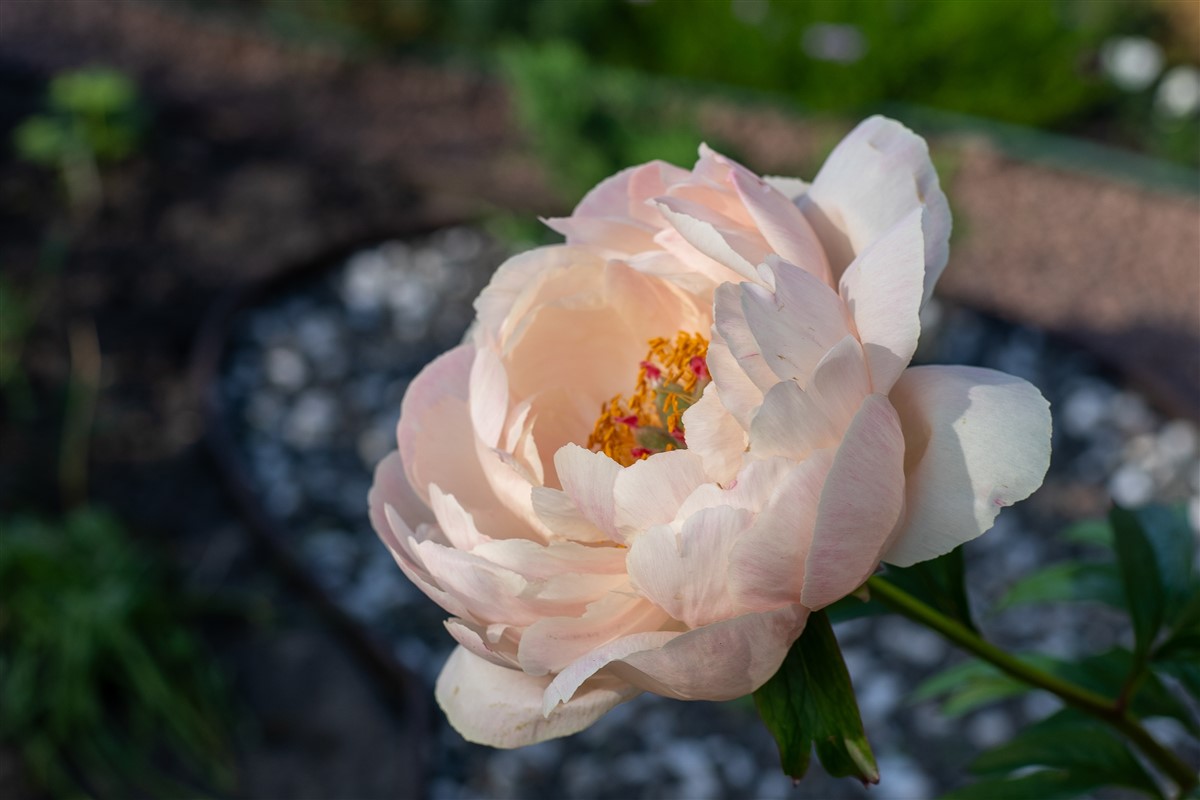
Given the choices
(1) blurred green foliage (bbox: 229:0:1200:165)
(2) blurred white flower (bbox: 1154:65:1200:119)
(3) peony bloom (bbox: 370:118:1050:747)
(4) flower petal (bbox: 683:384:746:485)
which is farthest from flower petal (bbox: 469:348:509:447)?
(2) blurred white flower (bbox: 1154:65:1200:119)

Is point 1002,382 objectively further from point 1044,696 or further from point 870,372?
point 1044,696

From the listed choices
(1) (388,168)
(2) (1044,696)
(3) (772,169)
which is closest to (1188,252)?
(3) (772,169)

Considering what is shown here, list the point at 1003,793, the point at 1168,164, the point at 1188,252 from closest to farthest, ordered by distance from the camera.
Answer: the point at 1003,793
the point at 1188,252
the point at 1168,164

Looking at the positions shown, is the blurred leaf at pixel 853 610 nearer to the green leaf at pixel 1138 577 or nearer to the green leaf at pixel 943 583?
the green leaf at pixel 943 583

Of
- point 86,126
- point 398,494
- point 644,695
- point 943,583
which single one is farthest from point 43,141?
point 943,583

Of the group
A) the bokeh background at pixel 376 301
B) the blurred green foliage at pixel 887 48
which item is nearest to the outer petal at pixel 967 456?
the bokeh background at pixel 376 301

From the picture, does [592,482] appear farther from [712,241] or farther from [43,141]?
Result: [43,141]
